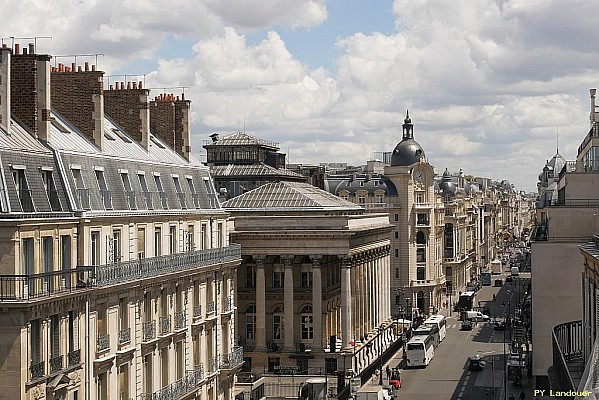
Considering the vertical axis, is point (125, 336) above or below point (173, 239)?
below

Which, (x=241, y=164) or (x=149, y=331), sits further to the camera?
(x=241, y=164)

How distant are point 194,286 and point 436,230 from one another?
12256 centimetres

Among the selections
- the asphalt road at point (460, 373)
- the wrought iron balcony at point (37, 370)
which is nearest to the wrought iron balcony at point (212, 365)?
the wrought iron balcony at point (37, 370)

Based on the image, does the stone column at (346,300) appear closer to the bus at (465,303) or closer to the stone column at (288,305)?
the stone column at (288,305)

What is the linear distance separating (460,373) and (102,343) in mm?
69836

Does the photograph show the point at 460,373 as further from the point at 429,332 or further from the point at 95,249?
the point at 95,249

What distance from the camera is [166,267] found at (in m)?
57.8

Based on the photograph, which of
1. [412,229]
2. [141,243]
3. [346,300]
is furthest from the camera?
[412,229]

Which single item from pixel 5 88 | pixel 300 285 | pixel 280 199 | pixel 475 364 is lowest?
pixel 475 364

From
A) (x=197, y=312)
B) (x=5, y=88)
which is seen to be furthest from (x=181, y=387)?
(x=5, y=88)

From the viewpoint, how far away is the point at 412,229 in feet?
568

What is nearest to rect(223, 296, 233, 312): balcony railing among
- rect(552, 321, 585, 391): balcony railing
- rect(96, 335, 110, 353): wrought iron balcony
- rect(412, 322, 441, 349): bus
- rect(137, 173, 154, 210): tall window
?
rect(137, 173, 154, 210): tall window

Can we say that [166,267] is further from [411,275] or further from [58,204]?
[411,275]

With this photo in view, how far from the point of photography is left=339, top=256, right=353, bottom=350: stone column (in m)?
106
